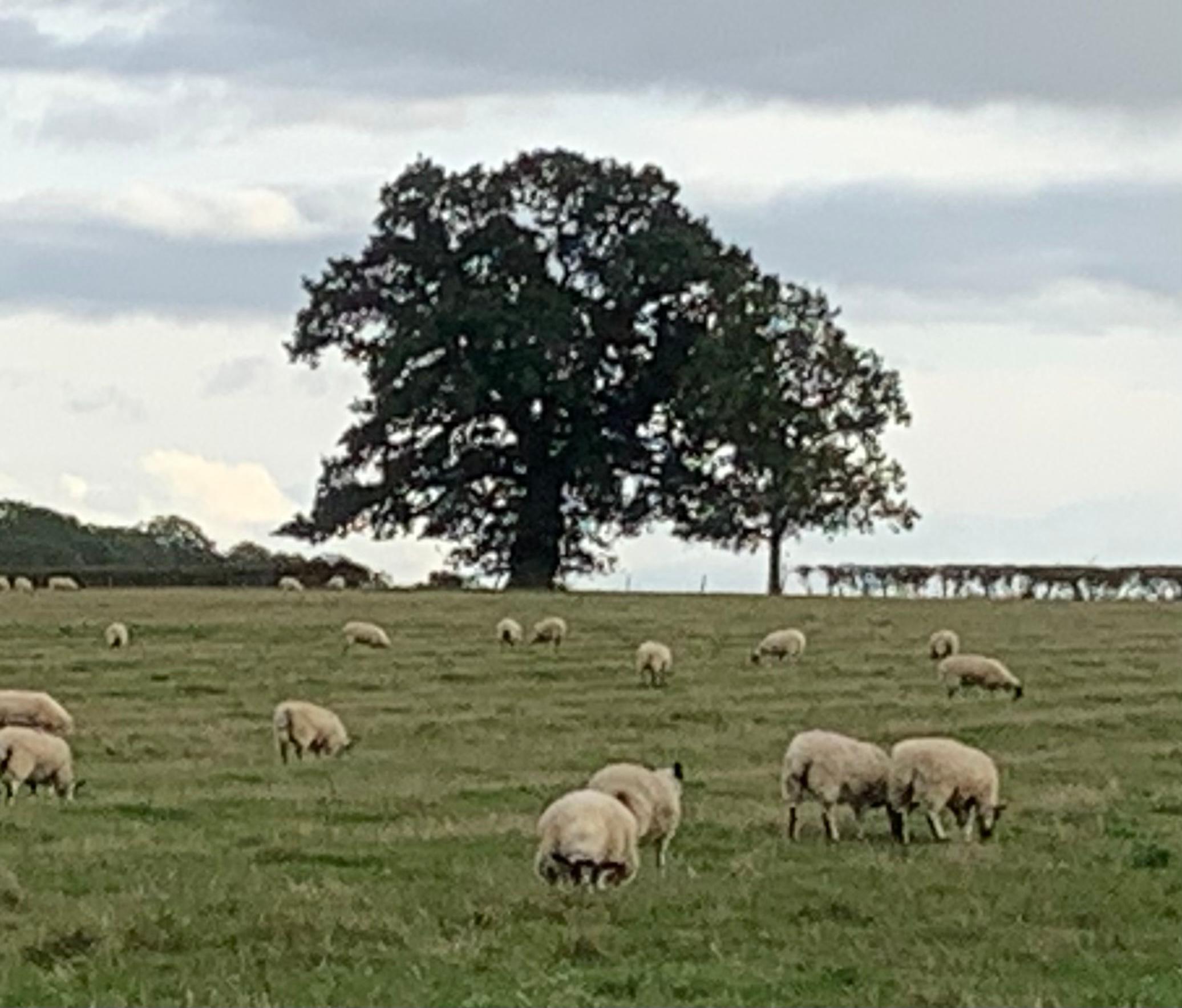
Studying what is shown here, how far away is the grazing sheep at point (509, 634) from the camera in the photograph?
154 ft

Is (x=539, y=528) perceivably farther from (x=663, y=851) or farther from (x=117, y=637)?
(x=663, y=851)

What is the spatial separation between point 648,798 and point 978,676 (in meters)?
20.0

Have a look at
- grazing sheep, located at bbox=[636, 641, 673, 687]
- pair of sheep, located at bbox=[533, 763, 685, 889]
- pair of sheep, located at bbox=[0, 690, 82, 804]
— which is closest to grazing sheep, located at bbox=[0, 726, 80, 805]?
pair of sheep, located at bbox=[0, 690, 82, 804]

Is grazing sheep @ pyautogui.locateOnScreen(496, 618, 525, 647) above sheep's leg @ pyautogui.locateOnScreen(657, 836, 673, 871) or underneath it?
above

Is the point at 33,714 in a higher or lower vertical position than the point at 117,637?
lower

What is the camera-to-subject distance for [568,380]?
236 ft

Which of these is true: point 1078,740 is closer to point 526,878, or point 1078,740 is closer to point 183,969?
point 526,878

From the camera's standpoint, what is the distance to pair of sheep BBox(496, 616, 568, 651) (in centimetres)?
4706

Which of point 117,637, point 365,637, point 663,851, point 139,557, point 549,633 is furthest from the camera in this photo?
point 139,557

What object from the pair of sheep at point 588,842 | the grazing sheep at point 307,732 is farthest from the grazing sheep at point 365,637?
the pair of sheep at point 588,842

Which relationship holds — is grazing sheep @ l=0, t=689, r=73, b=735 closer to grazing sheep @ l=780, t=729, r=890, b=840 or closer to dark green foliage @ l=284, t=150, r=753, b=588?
grazing sheep @ l=780, t=729, r=890, b=840

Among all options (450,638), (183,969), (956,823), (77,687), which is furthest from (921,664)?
(183,969)

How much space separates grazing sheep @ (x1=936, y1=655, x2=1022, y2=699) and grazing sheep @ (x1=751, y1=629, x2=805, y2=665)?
18.3ft

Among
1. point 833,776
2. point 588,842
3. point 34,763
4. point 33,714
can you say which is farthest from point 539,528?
point 588,842
